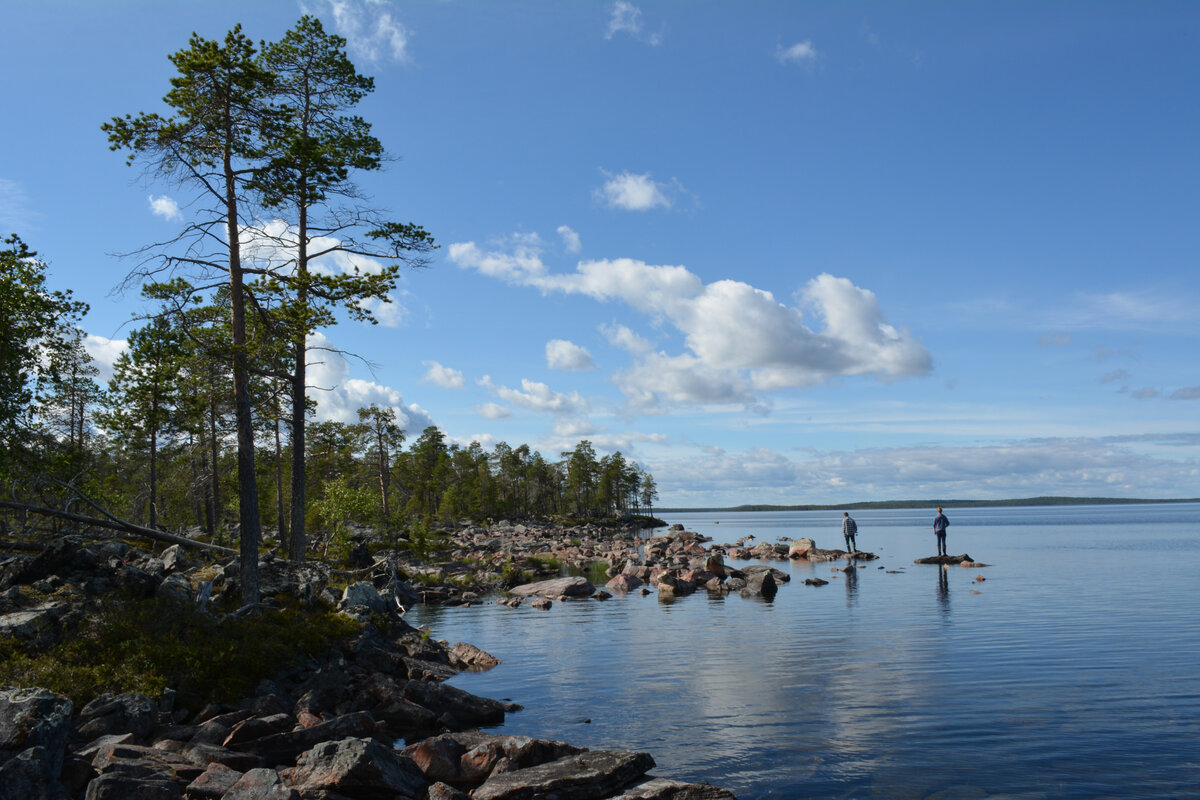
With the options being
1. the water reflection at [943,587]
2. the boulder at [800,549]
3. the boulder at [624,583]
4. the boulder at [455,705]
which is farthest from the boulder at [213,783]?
the boulder at [800,549]

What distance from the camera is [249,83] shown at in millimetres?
19125

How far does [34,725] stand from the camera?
9828 mm

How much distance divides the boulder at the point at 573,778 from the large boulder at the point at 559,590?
2602 centimetres

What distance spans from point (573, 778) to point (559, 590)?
2761 cm

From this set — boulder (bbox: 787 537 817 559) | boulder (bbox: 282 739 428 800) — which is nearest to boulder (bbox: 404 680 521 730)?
boulder (bbox: 282 739 428 800)

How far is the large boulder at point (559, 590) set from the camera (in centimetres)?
3775

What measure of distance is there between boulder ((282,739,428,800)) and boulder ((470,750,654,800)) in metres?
1.14

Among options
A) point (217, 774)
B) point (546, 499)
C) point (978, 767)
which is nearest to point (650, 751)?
point (978, 767)

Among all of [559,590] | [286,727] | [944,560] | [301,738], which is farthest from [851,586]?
[301,738]

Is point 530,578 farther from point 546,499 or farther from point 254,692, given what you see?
point 546,499

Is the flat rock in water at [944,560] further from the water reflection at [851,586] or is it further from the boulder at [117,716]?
the boulder at [117,716]

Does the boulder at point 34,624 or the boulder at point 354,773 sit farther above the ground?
the boulder at point 34,624

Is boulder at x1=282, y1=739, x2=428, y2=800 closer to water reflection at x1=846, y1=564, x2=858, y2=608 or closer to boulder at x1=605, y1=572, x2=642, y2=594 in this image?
water reflection at x1=846, y1=564, x2=858, y2=608

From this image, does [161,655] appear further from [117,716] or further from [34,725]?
[34,725]
